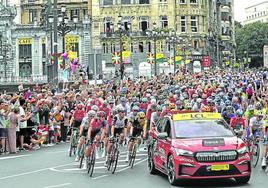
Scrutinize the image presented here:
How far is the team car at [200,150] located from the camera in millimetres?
14625

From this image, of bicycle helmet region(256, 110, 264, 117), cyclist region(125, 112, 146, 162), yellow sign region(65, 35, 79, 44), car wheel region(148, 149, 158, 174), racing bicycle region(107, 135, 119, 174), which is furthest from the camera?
yellow sign region(65, 35, 79, 44)

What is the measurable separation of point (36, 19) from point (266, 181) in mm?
87410

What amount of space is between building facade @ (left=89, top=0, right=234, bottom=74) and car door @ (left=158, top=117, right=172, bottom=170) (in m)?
70.7

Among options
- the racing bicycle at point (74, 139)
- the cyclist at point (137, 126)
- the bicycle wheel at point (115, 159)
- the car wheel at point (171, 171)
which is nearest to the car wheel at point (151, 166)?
the bicycle wheel at point (115, 159)

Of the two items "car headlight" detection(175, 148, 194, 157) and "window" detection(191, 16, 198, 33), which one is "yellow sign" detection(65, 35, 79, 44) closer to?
"window" detection(191, 16, 198, 33)

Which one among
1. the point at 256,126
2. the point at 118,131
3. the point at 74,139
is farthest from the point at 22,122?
the point at 256,126

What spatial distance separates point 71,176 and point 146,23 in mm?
74640

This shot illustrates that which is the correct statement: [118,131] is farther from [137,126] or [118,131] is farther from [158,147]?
[158,147]

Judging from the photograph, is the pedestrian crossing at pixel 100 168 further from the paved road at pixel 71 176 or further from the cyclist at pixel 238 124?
the cyclist at pixel 238 124

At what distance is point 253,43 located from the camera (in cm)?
16325

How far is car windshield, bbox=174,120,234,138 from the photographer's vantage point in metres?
15.7

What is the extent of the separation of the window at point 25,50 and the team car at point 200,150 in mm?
78187

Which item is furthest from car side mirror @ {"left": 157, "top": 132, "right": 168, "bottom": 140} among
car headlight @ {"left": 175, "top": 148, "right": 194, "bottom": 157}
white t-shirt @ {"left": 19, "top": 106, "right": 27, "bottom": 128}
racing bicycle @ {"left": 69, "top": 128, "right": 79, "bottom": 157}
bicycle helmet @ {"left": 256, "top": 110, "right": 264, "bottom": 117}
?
white t-shirt @ {"left": 19, "top": 106, "right": 27, "bottom": 128}

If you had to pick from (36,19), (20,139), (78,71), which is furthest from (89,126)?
(36,19)
